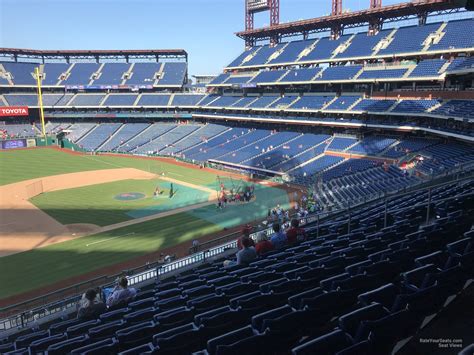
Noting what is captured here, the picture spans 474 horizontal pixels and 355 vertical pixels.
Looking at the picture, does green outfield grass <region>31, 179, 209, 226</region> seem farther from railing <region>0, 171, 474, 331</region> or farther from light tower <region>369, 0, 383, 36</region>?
light tower <region>369, 0, 383, 36</region>

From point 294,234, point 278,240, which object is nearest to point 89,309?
point 278,240

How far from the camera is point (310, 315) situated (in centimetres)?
540

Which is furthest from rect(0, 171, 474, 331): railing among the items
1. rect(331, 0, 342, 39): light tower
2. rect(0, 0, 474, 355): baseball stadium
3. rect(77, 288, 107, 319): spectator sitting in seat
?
rect(331, 0, 342, 39): light tower

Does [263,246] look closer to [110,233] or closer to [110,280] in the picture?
[110,280]

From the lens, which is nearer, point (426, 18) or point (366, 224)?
point (366, 224)

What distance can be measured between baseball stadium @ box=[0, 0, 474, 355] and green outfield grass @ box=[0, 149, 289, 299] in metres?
0.19

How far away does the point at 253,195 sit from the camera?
1499 inches

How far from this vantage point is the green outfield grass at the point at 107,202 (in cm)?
3202

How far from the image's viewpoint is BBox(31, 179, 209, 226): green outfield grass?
105ft

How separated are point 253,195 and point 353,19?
37.4m

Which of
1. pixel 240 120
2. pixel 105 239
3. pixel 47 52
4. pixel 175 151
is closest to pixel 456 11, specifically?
pixel 240 120

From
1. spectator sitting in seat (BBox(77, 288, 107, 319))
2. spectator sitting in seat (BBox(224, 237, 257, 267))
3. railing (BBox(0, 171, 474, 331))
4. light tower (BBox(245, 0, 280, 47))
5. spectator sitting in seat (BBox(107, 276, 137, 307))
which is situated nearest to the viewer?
spectator sitting in seat (BBox(77, 288, 107, 319))

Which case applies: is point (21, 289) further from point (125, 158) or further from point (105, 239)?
point (125, 158)

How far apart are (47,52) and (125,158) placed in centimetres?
4266
